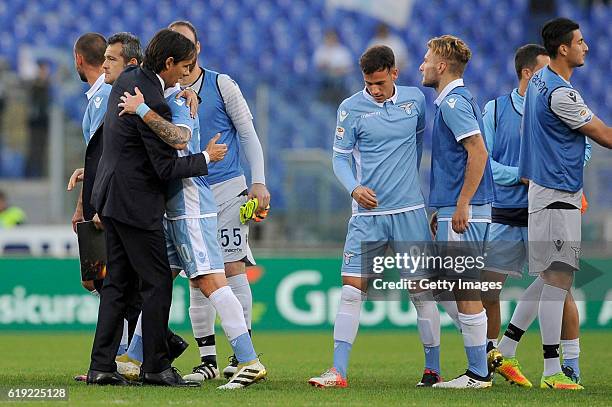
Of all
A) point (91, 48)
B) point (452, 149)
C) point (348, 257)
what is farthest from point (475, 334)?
point (91, 48)

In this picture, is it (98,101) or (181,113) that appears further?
(98,101)

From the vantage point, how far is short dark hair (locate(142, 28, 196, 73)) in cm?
654

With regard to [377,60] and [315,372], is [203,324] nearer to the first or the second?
[315,372]

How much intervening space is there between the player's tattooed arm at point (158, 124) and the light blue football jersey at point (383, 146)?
1130mm

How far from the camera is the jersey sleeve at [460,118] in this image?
6918 millimetres

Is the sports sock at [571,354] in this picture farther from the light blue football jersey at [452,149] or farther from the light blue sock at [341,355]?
the light blue sock at [341,355]

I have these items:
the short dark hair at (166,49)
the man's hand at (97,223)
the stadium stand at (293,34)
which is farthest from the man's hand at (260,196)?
the stadium stand at (293,34)

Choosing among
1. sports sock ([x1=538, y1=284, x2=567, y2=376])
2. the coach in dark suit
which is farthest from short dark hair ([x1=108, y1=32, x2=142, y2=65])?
sports sock ([x1=538, y1=284, x2=567, y2=376])

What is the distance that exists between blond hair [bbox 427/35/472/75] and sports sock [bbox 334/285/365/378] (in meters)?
1.54

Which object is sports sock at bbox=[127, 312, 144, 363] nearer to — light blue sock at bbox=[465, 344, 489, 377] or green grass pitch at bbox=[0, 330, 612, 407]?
green grass pitch at bbox=[0, 330, 612, 407]

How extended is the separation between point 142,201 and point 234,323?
35.6 inches

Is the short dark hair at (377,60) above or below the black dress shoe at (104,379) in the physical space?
above

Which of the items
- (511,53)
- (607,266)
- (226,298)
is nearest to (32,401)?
(226,298)

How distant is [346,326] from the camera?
22.9ft
